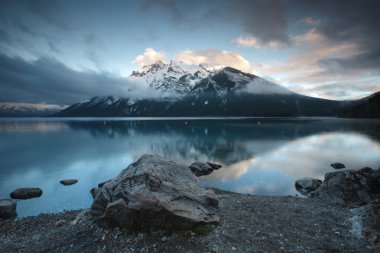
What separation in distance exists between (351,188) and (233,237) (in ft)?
43.5

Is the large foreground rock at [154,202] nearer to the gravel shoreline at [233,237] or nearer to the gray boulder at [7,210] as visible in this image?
the gravel shoreline at [233,237]

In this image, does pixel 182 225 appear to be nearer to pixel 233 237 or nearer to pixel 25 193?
pixel 233 237

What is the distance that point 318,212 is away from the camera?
16016 mm

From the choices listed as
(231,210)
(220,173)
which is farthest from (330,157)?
(231,210)

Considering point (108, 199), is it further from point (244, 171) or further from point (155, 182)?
point (244, 171)

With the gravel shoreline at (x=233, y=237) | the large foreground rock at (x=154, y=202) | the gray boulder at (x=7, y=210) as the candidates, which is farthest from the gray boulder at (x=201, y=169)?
the gray boulder at (x=7, y=210)

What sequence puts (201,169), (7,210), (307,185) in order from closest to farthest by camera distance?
(7,210), (307,185), (201,169)

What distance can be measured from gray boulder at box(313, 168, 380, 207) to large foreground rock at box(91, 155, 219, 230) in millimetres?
11368

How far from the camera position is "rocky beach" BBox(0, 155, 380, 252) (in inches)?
459

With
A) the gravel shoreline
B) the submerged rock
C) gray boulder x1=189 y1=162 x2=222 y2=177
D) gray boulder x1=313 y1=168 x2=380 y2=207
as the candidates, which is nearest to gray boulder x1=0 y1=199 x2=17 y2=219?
the gravel shoreline

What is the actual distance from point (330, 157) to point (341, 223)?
137 feet

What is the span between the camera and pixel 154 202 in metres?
12.5

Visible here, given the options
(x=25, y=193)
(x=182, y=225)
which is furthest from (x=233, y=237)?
(x=25, y=193)

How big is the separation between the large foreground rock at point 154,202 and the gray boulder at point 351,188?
11368mm
